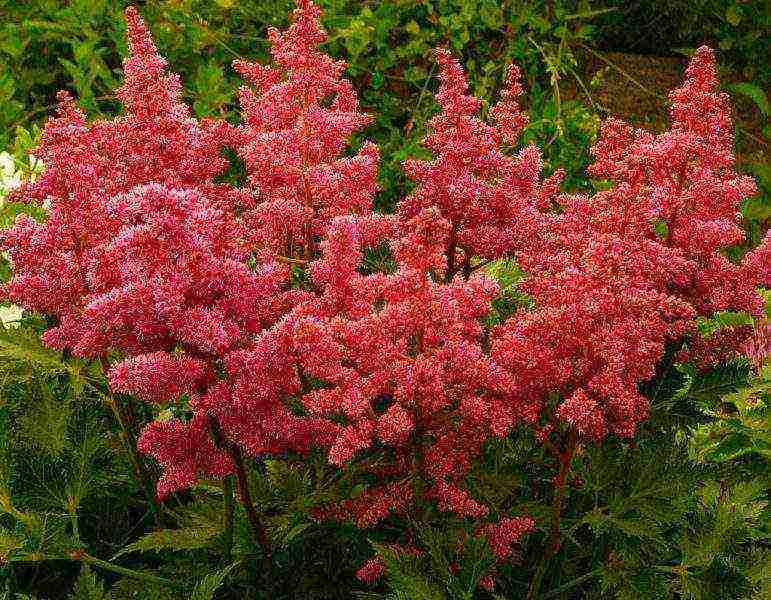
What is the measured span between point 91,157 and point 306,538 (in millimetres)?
933

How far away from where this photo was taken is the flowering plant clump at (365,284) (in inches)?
61.0

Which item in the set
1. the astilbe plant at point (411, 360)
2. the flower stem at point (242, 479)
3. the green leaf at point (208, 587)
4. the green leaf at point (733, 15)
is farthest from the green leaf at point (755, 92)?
the green leaf at point (208, 587)

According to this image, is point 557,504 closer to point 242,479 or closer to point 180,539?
point 242,479

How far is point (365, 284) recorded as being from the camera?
1.64m

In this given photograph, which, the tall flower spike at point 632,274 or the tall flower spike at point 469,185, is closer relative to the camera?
the tall flower spike at point 632,274

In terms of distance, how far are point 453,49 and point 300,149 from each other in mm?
3614

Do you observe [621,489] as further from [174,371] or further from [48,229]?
[48,229]

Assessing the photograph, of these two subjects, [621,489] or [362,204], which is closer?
[621,489]

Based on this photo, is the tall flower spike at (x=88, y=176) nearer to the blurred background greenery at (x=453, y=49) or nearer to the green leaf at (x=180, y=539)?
the green leaf at (x=180, y=539)

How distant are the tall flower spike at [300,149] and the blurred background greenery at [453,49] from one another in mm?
2711

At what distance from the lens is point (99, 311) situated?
4.81 ft

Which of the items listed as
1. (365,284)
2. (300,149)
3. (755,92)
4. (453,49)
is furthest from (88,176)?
(755,92)

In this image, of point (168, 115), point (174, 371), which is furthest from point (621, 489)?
point (168, 115)

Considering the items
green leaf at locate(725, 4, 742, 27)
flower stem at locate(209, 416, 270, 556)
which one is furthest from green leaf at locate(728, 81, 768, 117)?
flower stem at locate(209, 416, 270, 556)
